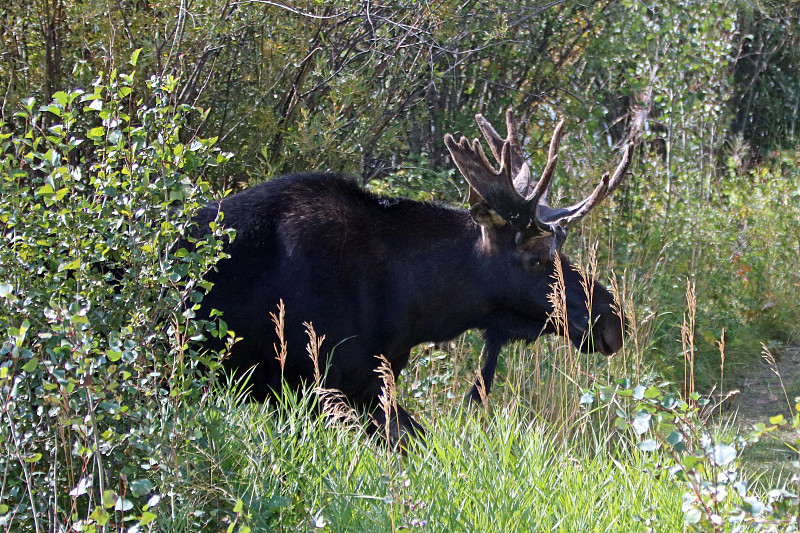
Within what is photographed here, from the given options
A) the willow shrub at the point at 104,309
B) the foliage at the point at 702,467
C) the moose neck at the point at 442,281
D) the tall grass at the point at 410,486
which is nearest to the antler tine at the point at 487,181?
the moose neck at the point at 442,281

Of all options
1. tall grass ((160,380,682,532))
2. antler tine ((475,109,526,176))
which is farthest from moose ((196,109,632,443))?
tall grass ((160,380,682,532))

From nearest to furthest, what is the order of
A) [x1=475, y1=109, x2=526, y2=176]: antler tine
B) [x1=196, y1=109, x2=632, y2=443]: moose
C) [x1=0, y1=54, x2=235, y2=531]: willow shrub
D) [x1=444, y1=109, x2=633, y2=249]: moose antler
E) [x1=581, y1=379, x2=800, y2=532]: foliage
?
[x1=581, y1=379, x2=800, y2=532]: foliage, [x1=0, y1=54, x2=235, y2=531]: willow shrub, [x1=196, y1=109, x2=632, y2=443]: moose, [x1=444, y1=109, x2=633, y2=249]: moose antler, [x1=475, y1=109, x2=526, y2=176]: antler tine

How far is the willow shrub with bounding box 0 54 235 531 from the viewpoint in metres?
2.98

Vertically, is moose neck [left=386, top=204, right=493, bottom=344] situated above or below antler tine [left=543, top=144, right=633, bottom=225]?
below

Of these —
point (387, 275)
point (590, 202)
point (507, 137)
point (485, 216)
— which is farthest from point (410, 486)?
point (507, 137)

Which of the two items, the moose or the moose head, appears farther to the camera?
the moose head

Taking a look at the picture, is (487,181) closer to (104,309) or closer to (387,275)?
(387,275)

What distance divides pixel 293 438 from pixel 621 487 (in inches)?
48.6

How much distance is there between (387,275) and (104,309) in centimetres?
205

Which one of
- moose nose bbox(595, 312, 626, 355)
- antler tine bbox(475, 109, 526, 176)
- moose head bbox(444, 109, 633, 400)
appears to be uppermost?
antler tine bbox(475, 109, 526, 176)

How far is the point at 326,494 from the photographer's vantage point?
11.2ft

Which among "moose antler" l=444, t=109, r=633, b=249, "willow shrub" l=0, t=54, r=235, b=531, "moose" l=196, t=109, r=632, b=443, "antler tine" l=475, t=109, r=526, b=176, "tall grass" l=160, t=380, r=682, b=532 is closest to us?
"willow shrub" l=0, t=54, r=235, b=531

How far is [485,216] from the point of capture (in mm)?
5172

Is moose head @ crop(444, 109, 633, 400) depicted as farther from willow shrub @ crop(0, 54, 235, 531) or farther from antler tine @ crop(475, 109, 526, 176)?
willow shrub @ crop(0, 54, 235, 531)
